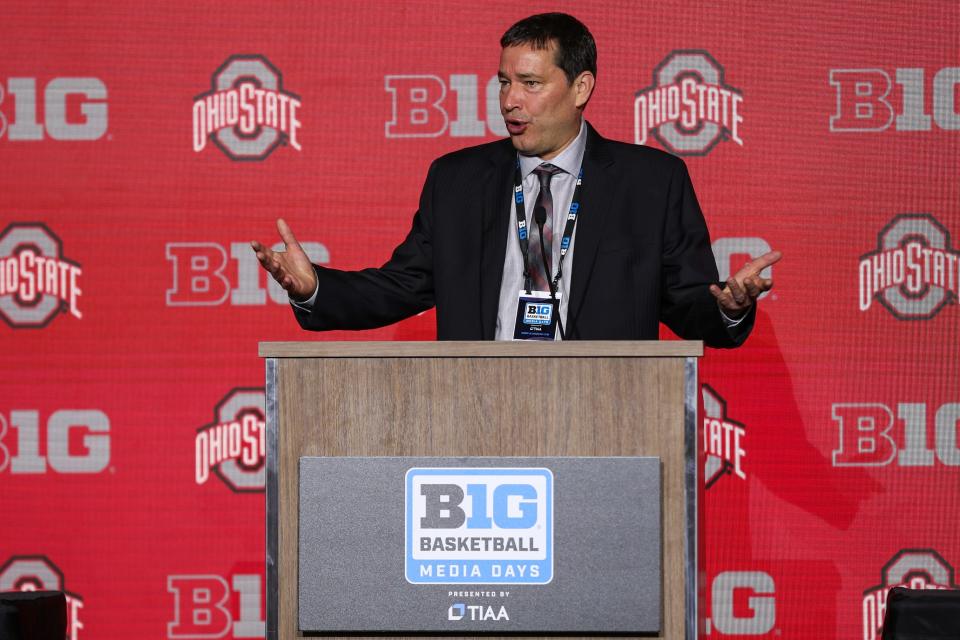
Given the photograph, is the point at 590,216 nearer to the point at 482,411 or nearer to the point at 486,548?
the point at 482,411

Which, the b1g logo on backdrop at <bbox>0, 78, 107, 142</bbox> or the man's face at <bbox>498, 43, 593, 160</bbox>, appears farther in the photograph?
the b1g logo on backdrop at <bbox>0, 78, 107, 142</bbox>

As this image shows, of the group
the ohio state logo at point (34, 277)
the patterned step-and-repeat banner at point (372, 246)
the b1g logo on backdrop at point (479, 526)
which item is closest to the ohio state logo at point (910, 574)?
the patterned step-and-repeat banner at point (372, 246)

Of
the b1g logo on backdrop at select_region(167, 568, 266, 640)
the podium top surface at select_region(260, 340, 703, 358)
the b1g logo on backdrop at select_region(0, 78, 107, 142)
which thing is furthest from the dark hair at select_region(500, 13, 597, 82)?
the b1g logo on backdrop at select_region(167, 568, 266, 640)

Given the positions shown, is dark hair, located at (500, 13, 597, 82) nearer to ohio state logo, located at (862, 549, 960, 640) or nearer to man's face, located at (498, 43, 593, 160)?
man's face, located at (498, 43, 593, 160)

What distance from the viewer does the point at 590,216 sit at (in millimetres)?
2100

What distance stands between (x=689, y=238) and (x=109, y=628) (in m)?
2.18

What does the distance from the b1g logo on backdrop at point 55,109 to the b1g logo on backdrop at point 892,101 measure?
2.23 metres

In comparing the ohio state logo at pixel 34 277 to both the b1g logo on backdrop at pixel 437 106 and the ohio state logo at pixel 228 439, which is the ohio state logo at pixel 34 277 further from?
the b1g logo on backdrop at pixel 437 106

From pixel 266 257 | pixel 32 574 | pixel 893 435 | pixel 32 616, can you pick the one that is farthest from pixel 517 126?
pixel 32 574

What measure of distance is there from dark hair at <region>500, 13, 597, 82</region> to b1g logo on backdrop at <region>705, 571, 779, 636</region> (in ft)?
5.60

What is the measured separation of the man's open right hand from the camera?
181 cm

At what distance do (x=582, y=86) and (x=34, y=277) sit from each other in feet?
6.12

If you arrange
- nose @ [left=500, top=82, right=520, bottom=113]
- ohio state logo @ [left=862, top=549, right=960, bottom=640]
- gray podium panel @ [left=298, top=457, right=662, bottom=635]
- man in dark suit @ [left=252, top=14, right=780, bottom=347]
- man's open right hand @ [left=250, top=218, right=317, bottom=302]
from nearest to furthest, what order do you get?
gray podium panel @ [left=298, top=457, right=662, bottom=635], man's open right hand @ [left=250, top=218, right=317, bottom=302], man in dark suit @ [left=252, top=14, right=780, bottom=347], nose @ [left=500, top=82, right=520, bottom=113], ohio state logo @ [left=862, top=549, right=960, bottom=640]

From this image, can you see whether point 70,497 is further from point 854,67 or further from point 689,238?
point 854,67
